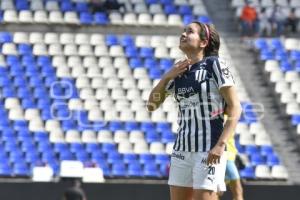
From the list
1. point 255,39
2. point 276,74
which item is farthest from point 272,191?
point 255,39

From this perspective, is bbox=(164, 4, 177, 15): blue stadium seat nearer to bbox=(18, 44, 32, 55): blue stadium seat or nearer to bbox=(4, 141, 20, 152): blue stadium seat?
bbox=(18, 44, 32, 55): blue stadium seat

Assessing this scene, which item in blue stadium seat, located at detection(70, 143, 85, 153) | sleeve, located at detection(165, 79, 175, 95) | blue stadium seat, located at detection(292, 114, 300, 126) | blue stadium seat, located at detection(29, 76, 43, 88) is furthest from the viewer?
blue stadium seat, located at detection(29, 76, 43, 88)

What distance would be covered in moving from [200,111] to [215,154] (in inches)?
14.8

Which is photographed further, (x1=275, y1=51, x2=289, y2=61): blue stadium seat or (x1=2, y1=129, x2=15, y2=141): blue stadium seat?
(x1=275, y1=51, x2=289, y2=61): blue stadium seat

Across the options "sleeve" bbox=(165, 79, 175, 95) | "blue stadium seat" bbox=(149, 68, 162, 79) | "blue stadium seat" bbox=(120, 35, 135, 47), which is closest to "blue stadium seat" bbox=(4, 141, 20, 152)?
"blue stadium seat" bbox=(149, 68, 162, 79)

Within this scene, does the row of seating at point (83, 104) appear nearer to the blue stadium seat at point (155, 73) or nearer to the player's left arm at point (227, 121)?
the blue stadium seat at point (155, 73)

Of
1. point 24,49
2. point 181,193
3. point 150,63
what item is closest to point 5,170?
point 24,49

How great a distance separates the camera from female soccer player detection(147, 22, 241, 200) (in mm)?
6387

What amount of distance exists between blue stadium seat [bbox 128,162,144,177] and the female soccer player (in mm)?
11477

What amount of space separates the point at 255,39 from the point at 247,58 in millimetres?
721

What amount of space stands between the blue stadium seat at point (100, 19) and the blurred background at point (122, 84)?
0.03 meters

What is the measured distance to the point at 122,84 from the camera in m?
20.1

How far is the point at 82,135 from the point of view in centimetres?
1883

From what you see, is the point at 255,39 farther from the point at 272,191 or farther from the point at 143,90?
the point at 272,191
